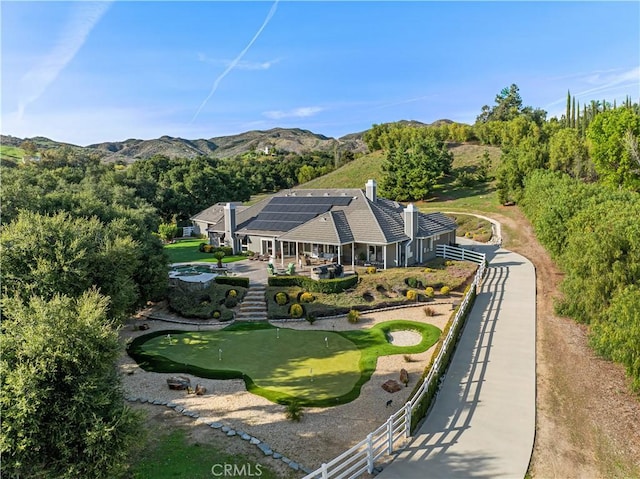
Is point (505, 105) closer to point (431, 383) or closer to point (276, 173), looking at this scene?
point (276, 173)

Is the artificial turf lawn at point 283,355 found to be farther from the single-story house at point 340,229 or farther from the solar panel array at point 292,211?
the solar panel array at point 292,211

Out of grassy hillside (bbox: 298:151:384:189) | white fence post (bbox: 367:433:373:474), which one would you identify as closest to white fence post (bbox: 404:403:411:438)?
white fence post (bbox: 367:433:373:474)

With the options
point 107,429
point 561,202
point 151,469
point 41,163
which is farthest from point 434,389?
point 41,163

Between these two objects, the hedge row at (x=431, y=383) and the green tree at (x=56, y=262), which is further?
the green tree at (x=56, y=262)

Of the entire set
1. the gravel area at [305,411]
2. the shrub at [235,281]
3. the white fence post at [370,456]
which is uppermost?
the shrub at [235,281]

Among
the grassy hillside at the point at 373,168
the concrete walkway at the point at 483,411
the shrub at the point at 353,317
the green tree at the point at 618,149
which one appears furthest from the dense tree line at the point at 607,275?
the grassy hillside at the point at 373,168

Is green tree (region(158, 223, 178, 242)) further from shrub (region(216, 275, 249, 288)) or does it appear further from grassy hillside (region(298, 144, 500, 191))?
grassy hillside (region(298, 144, 500, 191))

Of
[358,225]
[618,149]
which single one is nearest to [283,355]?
[358,225]
